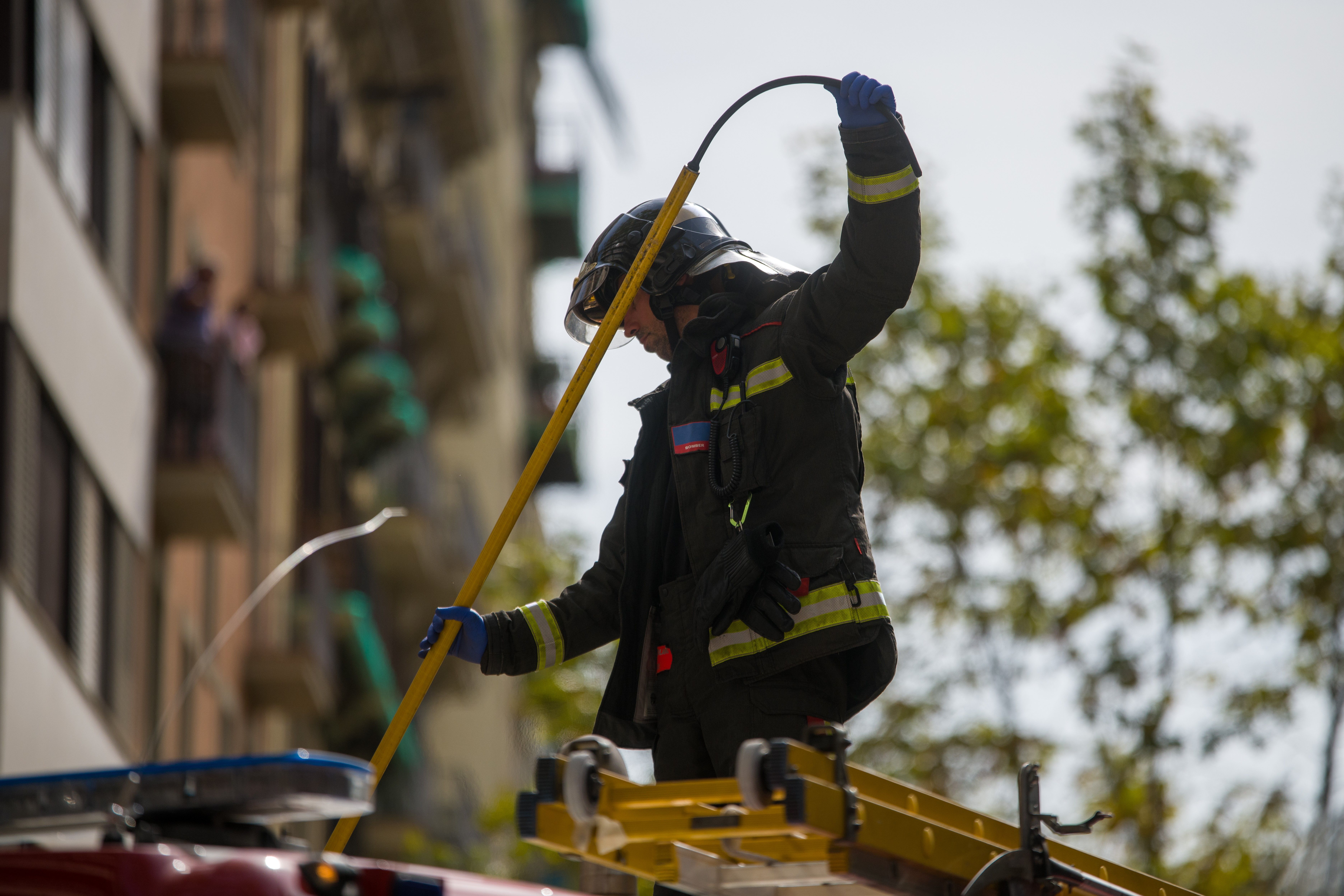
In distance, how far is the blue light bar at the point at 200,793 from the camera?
4.14m

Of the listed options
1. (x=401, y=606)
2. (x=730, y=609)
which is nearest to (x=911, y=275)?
(x=730, y=609)

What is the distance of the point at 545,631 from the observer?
6.58 metres

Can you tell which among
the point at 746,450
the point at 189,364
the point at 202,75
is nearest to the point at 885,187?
the point at 746,450

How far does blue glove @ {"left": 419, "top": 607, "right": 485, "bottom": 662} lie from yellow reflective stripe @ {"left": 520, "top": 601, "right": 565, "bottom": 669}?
16 cm

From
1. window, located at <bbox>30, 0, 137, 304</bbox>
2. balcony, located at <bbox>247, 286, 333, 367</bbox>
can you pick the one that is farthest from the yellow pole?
balcony, located at <bbox>247, 286, 333, 367</bbox>

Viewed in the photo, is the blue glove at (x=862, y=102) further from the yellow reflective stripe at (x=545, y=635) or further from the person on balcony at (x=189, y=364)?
the person on balcony at (x=189, y=364)

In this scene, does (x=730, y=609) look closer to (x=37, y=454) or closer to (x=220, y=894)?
(x=220, y=894)

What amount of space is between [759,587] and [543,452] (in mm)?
766

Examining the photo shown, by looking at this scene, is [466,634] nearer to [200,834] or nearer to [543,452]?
[543,452]

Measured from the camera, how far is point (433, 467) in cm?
4103

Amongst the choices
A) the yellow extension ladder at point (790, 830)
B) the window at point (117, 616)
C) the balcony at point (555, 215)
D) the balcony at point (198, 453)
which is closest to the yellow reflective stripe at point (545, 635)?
the yellow extension ladder at point (790, 830)

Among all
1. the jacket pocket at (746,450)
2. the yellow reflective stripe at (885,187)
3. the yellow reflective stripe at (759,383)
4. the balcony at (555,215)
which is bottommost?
the jacket pocket at (746,450)

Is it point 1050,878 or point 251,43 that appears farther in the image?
point 251,43

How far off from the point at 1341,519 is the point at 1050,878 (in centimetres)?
1678
